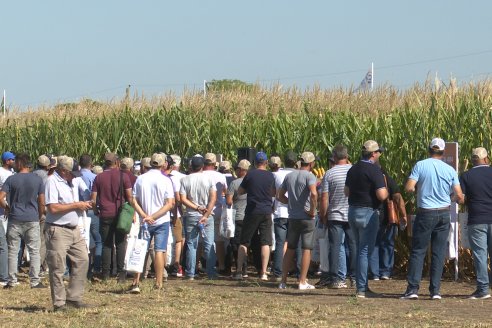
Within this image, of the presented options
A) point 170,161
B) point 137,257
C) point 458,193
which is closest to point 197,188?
point 170,161

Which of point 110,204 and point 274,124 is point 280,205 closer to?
point 110,204

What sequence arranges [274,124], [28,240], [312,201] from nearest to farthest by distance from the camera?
[312,201]
[28,240]
[274,124]

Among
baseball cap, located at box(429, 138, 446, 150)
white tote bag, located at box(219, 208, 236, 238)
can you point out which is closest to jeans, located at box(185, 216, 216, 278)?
white tote bag, located at box(219, 208, 236, 238)

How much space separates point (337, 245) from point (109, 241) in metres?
3.98

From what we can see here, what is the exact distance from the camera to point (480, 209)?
15.7 meters

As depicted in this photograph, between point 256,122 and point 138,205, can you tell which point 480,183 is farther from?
point 256,122

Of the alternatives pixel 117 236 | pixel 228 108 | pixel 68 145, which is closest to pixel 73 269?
pixel 117 236

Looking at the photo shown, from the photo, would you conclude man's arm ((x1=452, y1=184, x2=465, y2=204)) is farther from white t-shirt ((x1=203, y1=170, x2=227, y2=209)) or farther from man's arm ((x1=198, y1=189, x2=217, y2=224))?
white t-shirt ((x1=203, y1=170, x2=227, y2=209))

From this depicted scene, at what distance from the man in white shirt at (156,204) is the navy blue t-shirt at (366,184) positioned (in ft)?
9.27

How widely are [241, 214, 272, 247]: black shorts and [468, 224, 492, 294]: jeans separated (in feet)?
13.9

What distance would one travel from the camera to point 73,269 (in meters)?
14.6

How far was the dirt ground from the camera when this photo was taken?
44.3 ft

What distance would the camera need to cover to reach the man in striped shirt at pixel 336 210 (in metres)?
17.2

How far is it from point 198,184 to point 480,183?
5363 mm
